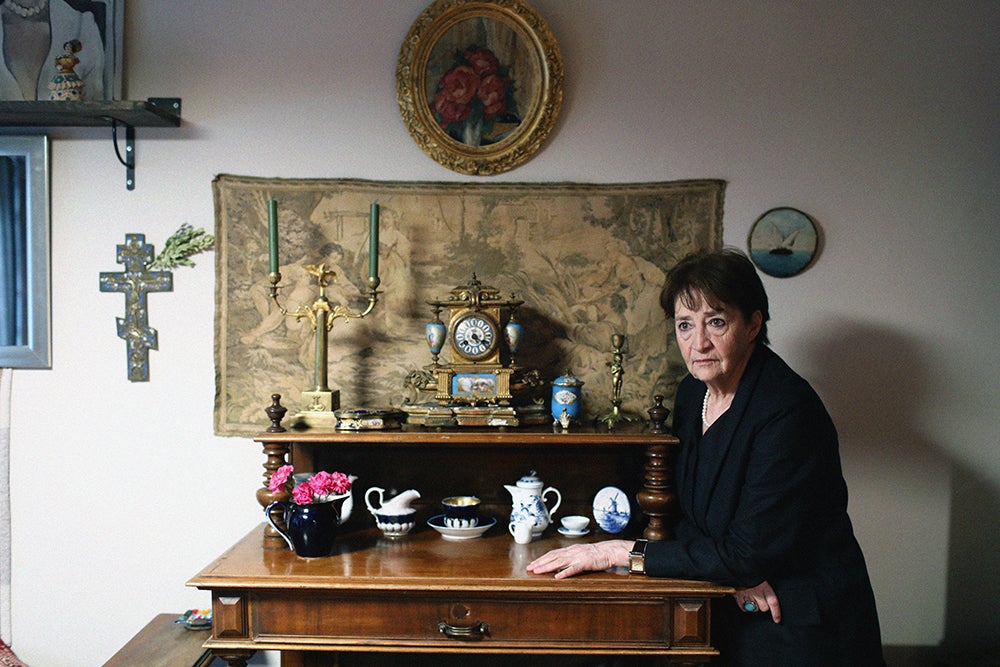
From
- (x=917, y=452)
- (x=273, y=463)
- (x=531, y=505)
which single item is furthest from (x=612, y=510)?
(x=917, y=452)

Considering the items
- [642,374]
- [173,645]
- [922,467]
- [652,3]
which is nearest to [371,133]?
[652,3]

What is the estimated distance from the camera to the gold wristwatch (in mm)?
2095

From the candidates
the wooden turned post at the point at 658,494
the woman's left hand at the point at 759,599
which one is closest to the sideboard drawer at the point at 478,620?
the woman's left hand at the point at 759,599

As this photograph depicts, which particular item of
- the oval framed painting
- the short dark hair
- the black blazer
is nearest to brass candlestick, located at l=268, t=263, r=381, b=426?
the short dark hair

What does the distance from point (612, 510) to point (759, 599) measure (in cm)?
47

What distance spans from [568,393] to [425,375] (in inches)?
19.6

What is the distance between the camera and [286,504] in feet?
7.36

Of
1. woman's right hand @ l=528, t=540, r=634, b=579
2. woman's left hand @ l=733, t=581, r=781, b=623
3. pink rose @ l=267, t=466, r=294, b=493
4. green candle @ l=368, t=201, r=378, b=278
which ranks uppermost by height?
green candle @ l=368, t=201, r=378, b=278

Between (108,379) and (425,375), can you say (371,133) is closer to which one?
(425,375)

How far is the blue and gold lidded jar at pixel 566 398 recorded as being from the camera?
243 cm

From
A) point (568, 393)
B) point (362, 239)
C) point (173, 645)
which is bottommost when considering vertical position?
point (173, 645)

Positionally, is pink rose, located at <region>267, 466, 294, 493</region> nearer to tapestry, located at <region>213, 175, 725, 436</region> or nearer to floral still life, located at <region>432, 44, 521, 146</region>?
tapestry, located at <region>213, 175, 725, 436</region>

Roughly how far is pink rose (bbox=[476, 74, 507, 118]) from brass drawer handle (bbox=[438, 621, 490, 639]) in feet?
5.23

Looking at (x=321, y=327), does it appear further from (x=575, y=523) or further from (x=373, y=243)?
(x=575, y=523)
